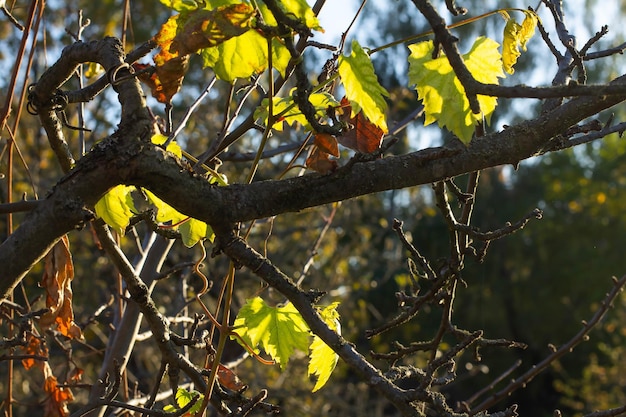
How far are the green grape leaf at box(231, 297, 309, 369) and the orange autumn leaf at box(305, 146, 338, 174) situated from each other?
0.92 feet

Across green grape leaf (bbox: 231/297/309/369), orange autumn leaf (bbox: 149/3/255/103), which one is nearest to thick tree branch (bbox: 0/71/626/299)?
orange autumn leaf (bbox: 149/3/255/103)

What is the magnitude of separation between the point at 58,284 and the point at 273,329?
23.5 inches

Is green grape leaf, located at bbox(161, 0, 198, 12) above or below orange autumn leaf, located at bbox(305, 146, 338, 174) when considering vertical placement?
above

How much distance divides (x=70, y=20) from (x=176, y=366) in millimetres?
6166

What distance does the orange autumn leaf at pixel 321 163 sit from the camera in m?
1.03

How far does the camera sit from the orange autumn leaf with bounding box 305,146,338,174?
1027 millimetres

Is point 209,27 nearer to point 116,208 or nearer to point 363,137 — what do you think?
point 363,137

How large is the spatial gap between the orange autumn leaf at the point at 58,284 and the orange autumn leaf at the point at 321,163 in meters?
0.65

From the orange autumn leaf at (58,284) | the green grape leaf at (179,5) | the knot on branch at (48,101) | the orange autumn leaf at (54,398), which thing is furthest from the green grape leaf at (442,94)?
the orange autumn leaf at (54,398)

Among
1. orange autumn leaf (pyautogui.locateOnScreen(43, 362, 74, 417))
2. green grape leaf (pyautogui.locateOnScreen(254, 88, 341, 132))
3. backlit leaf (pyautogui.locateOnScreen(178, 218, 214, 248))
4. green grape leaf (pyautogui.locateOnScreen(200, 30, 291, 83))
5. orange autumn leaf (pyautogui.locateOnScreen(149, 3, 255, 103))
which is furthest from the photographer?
orange autumn leaf (pyautogui.locateOnScreen(43, 362, 74, 417))

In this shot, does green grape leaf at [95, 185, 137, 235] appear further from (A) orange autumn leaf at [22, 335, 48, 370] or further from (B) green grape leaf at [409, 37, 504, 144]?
(A) orange autumn leaf at [22, 335, 48, 370]

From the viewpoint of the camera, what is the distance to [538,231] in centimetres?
1019

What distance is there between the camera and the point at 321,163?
3.42 feet

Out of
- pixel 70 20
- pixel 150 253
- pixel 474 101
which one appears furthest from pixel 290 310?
pixel 70 20
